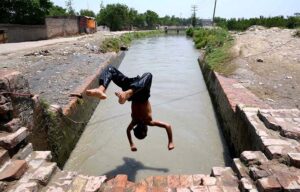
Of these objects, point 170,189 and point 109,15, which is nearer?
point 170,189

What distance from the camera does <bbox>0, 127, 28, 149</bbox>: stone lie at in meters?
3.75

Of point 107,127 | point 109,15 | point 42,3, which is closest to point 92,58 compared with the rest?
point 107,127

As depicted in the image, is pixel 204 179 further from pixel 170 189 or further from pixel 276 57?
pixel 276 57

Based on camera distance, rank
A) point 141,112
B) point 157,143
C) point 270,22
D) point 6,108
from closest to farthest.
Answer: point 6,108 < point 141,112 < point 157,143 < point 270,22

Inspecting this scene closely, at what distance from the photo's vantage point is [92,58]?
15.1 metres

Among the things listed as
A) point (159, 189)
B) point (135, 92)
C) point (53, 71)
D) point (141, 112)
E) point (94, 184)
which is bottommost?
point (53, 71)

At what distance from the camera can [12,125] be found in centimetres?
401

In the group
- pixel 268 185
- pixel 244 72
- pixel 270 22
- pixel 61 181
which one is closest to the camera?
pixel 268 185

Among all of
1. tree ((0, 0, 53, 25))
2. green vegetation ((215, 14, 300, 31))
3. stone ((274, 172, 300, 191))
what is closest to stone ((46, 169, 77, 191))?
stone ((274, 172, 300, 191))

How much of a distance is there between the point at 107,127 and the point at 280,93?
170 inches

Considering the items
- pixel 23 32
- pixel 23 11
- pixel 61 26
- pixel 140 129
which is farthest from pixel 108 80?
pixel 61 26

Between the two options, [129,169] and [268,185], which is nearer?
[268,185]

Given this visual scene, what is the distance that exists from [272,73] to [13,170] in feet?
28.9

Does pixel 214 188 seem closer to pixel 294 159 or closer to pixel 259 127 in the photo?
pixel 294 159
